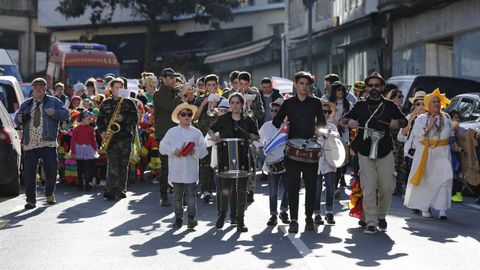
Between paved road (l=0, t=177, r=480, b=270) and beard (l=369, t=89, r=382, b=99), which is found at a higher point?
beard (l=369, t=89, r=382, b=99)

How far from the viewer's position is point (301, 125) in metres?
11.7

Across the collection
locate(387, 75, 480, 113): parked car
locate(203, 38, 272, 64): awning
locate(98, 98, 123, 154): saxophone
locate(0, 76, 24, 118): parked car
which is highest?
locate(203, 38, 272, 64): awning

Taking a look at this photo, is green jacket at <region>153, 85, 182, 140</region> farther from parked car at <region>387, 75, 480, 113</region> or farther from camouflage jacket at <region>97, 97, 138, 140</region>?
parked car at <region>387, 75, 480, 113</region>

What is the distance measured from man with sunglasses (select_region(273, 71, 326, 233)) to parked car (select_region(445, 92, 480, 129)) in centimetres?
542

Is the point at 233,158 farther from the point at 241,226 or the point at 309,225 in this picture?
the point at 309,225

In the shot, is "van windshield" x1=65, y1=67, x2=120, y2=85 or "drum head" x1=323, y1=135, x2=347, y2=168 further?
"van windshield" x1=65, y1=67, x2=120, y2=85

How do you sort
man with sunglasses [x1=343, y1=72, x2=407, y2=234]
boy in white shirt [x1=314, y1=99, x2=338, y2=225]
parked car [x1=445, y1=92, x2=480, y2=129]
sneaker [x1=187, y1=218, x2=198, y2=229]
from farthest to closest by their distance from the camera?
parked car [x1=445, y1=92, x2=480, y2=129] < boy in white shirt [x1=314, y1=99, x2=338, y2=225] < sneaker [x1=187, y1=218, x2=198, y2=229] < man with sunglasses [x1=343, y1=72, x2=407, y2=234]

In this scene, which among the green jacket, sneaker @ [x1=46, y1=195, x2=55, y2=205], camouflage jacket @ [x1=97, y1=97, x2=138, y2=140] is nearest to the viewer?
the green jacket

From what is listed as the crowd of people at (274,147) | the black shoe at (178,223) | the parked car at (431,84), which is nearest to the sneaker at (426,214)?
the crowd of people at (274,147)

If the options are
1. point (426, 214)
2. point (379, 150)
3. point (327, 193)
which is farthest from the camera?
point (426, 214)

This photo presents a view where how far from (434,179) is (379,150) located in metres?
1.81

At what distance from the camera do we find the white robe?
13.3 metres

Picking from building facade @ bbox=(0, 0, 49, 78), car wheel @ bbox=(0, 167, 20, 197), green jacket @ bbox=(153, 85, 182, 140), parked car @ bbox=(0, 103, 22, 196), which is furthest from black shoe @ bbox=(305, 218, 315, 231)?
building facade @ bbox=(0, 0, 49, 78)

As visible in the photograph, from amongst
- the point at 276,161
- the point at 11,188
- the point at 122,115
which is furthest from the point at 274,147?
the point at 11,188
